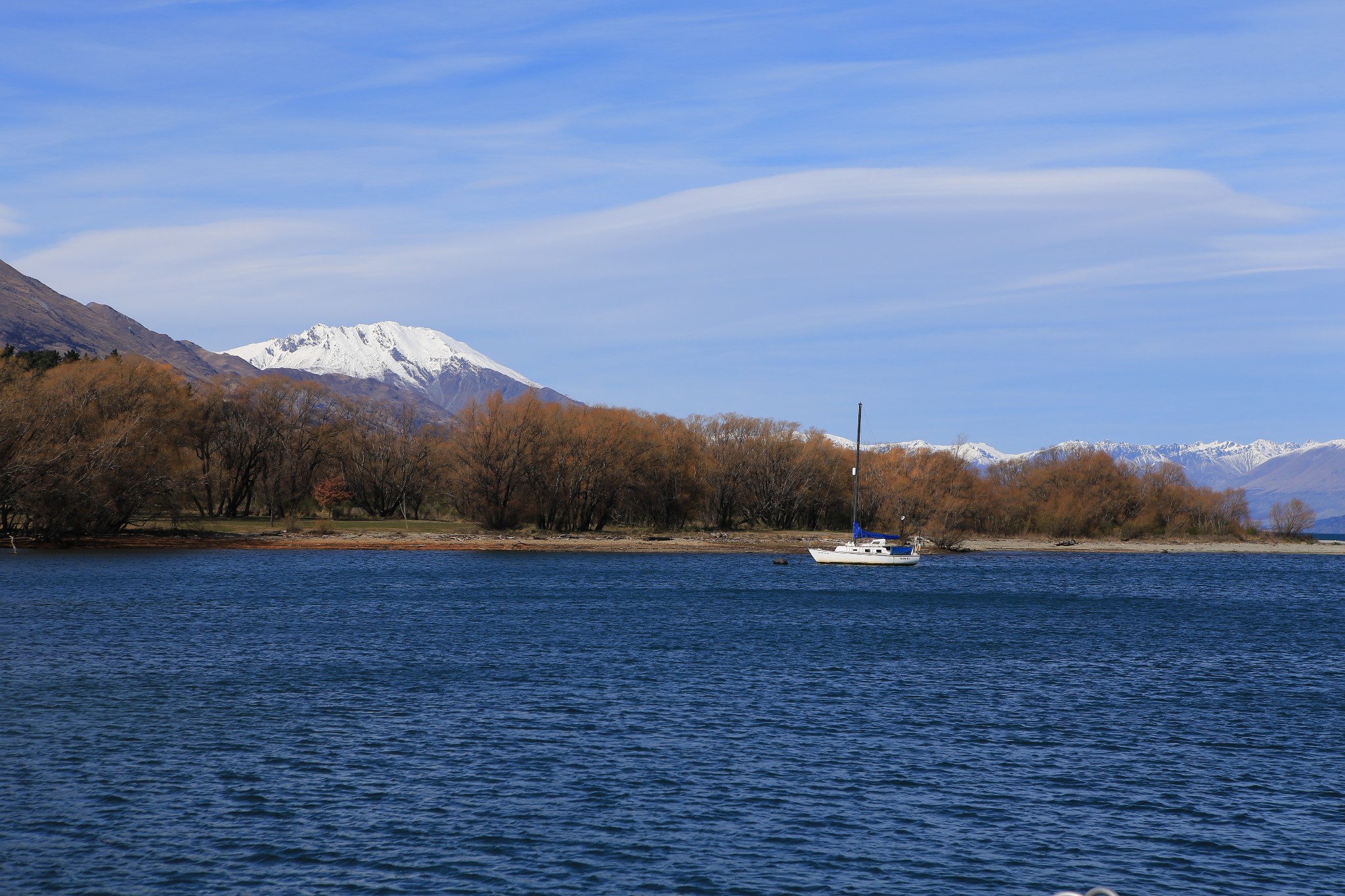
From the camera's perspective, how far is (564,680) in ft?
124

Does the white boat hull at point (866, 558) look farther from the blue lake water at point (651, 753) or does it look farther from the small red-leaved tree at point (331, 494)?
the small red-leaved tree at point (331, 494)

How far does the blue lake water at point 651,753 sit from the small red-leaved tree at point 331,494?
6711 cm

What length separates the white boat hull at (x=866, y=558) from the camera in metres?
99.9

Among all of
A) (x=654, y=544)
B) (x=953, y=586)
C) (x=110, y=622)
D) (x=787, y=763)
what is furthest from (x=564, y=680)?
(x=654, y=544)

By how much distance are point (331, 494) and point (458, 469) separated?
1877 centimetres

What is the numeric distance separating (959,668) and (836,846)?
75.9ft

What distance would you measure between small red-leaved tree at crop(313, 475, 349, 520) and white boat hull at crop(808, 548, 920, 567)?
56.8 m

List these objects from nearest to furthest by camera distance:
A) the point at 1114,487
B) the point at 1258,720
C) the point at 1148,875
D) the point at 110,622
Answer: the point at 1148,875 < the point at 1258,720 < the point at 110,622 < the point at 1114,487

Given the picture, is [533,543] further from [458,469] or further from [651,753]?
[651,753]

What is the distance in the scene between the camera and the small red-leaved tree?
127 meters

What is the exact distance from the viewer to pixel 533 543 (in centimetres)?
11369

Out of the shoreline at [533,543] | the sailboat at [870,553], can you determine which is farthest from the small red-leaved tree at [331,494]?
the sailboat at [870,553]

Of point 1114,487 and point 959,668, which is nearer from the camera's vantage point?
point 959,668

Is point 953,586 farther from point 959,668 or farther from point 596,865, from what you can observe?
point 596,865
